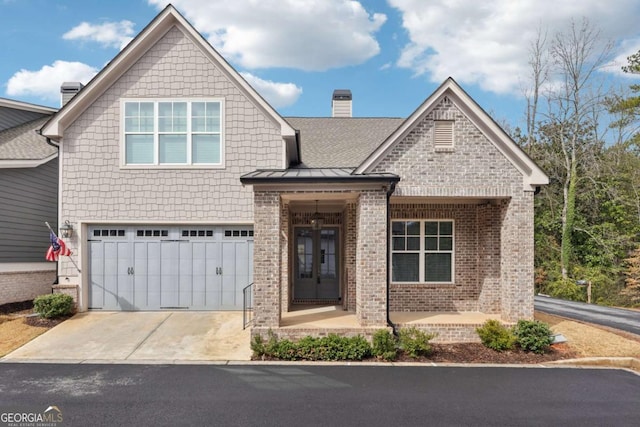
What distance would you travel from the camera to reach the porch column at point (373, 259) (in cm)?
872

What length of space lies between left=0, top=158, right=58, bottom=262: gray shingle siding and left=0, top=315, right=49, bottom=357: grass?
2.86 m

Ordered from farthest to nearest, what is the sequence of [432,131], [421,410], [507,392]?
[432,131] → [507,392] → [421,410]

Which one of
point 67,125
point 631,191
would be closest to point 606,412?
point 67,125

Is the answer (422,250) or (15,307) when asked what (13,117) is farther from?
(422,250)

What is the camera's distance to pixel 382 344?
27.1 ft

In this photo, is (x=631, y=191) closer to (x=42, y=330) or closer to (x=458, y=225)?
(x=458, y=225)

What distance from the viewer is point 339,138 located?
1611cm

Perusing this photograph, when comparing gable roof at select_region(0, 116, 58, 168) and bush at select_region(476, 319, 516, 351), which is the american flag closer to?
gable roof at select_region(0, 116, 58, 168)

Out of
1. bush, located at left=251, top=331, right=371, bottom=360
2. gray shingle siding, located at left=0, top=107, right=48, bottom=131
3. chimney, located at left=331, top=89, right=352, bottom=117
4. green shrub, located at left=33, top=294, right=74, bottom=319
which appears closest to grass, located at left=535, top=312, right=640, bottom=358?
bush, located at left=251, top=331, right=371, bottom=360

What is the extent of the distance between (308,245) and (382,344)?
543 cm

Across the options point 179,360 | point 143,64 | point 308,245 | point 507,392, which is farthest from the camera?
point 308,245

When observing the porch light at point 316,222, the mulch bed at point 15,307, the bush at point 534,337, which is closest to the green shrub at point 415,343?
the bush at point 534,337

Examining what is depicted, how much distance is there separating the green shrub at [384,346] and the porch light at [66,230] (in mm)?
9306

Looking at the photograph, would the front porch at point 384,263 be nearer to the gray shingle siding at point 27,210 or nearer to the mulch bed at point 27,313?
the mulch bed at point 27,313
